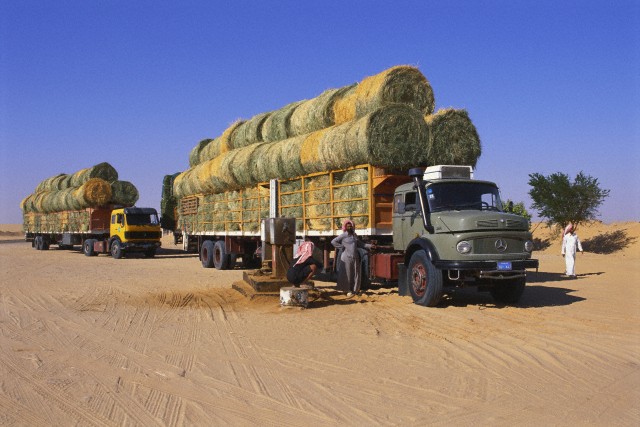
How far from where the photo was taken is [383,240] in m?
13.2

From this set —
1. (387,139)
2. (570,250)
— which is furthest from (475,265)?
(570,250)

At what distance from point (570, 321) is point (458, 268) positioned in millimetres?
1886

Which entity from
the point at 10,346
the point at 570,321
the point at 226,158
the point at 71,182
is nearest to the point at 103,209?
the point at 71,182

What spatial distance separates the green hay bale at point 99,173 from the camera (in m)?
32.7

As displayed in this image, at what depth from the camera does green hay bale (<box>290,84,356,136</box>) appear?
49.9 ft

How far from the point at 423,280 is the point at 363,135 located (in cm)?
343

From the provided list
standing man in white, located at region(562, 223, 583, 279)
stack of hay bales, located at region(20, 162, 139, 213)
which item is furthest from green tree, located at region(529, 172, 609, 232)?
stack of hay bales, located at region(20, 162, 139, 213)

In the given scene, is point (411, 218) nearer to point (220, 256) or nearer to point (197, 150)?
point (220, 256)

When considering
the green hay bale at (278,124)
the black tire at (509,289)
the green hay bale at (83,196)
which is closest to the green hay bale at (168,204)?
the green hay bale at (83,196)

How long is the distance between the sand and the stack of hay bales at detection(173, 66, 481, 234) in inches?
117

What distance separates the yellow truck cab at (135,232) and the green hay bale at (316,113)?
14.3 metres

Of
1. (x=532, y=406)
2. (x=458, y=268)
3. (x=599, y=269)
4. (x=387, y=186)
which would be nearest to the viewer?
(x=532, y=406)

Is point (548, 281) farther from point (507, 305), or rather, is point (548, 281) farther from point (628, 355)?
point (628, 355)

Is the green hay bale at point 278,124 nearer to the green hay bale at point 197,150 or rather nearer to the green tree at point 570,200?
the green hay bale at point 197,150
